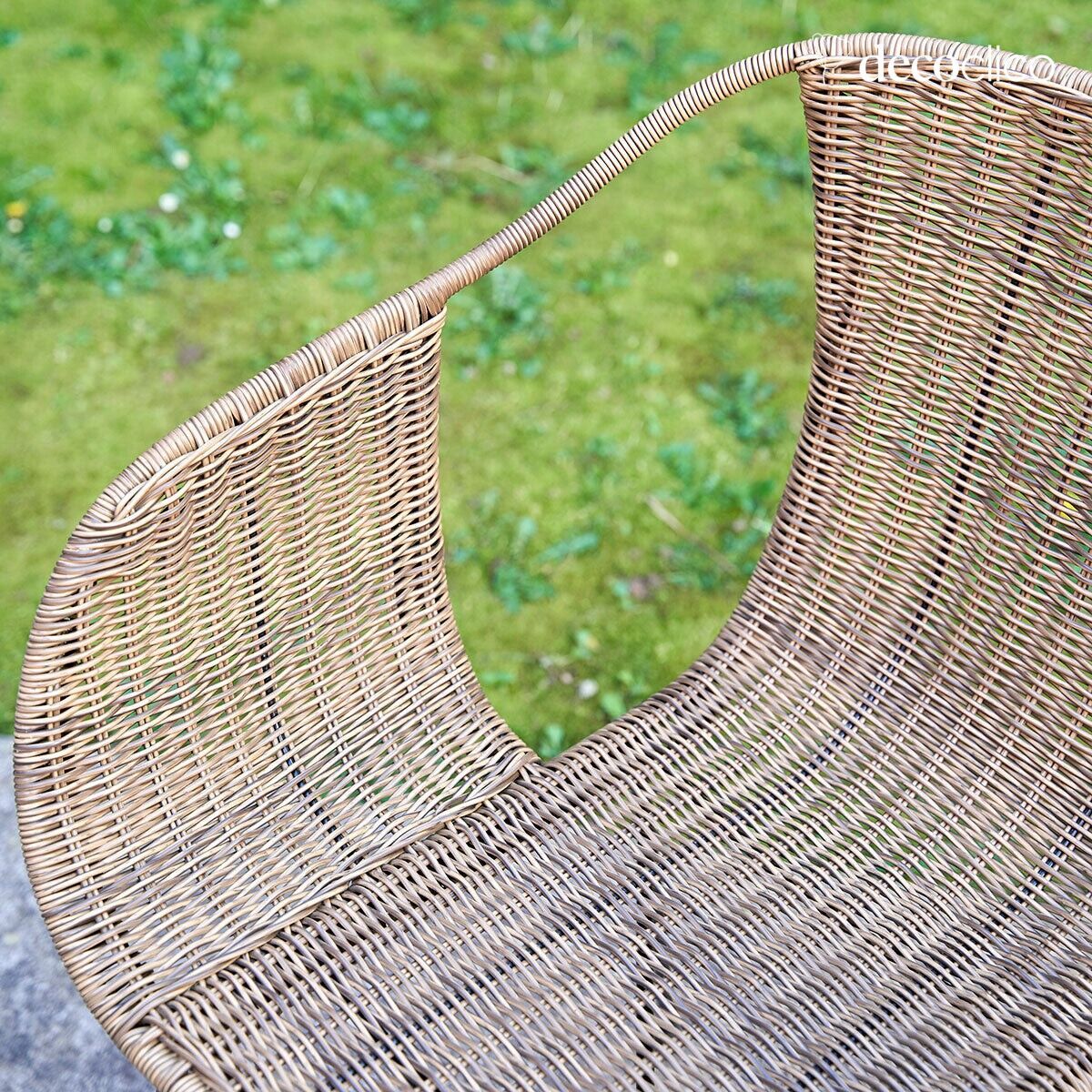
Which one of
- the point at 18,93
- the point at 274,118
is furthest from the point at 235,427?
the point at 18,93

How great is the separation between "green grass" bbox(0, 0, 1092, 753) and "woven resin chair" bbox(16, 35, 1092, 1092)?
2.16ft

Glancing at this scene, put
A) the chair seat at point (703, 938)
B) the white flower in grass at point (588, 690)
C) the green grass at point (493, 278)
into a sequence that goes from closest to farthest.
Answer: the chair seat at point (703, 938) < the white flower in grass at point (588, 690) < the green grass at point (493, 278)

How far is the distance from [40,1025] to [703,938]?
0.94 metres

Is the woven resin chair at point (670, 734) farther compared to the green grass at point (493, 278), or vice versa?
the green grass at point (493, 278)

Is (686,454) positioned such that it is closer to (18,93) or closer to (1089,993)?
(1089,993)

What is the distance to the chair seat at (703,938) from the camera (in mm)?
1084

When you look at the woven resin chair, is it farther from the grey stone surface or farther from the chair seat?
the grey stone surface

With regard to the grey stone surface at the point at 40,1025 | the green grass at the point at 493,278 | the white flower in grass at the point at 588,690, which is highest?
the green grass at the point at 493,278

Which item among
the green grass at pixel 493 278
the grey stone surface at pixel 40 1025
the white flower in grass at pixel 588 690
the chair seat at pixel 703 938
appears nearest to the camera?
the chair seat at pixel 703 938

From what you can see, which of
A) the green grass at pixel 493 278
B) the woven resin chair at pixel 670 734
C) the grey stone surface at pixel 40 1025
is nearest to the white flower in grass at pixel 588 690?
the green grass at pixel 493 278

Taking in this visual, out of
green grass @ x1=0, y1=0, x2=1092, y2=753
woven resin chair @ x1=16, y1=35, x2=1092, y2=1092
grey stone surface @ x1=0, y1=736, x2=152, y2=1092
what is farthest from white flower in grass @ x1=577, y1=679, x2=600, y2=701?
grey stone surface @ x1=0, y1=736, x2=152, y2=1092

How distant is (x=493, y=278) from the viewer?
268cm

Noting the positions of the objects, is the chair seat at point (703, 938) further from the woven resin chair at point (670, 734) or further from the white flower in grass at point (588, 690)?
the white flower in grass at point (588, 690)

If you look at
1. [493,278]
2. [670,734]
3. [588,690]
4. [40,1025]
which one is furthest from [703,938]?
[493,278]
